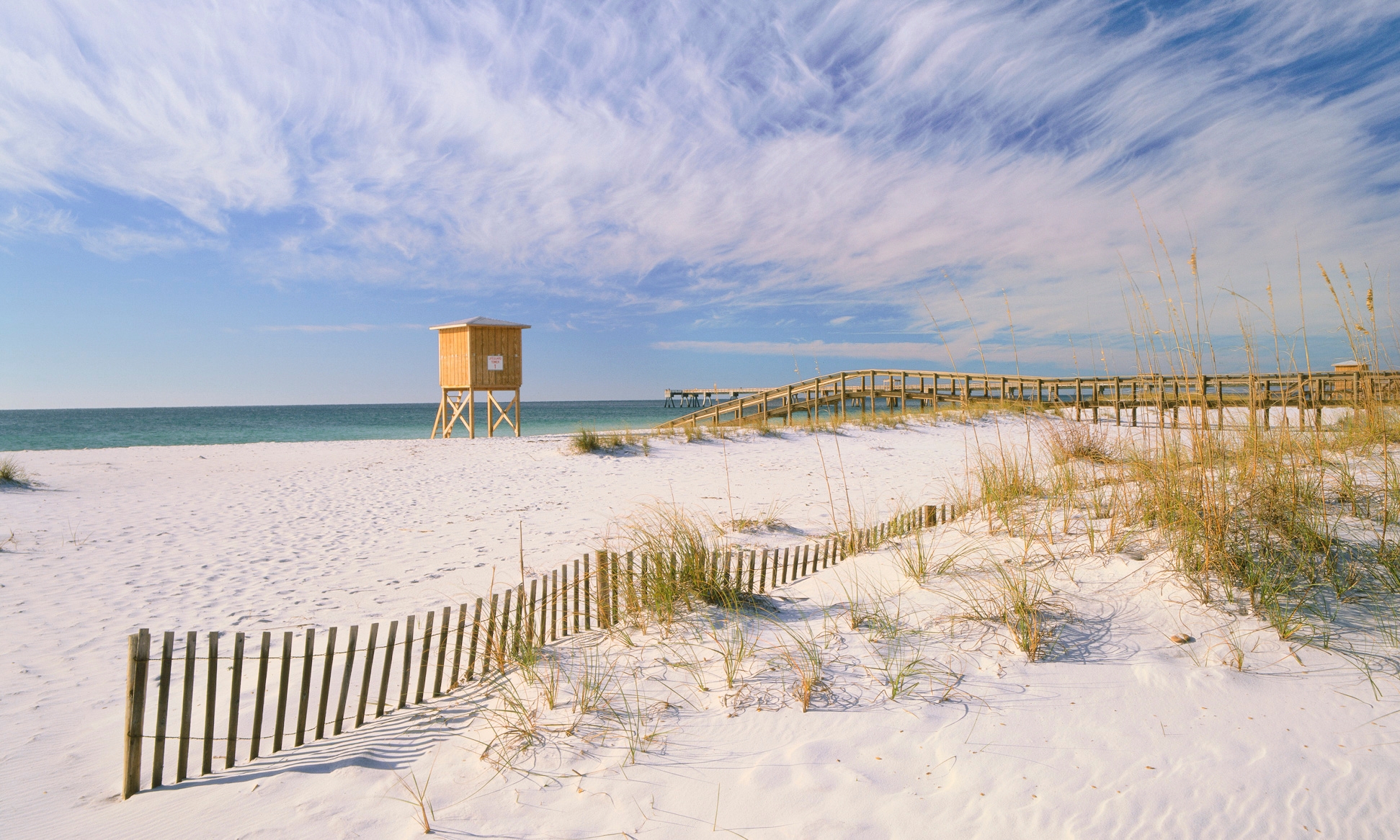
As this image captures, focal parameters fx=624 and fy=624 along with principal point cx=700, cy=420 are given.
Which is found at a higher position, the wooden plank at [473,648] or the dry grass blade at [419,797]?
the wooden plank at [473,648]

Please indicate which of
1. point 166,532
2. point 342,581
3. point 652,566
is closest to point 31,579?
point 166,532

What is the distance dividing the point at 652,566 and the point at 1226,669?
2998mm

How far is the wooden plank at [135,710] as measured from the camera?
2.55 meters

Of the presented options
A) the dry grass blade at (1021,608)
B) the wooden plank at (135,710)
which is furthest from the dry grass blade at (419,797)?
the dry grass blade at (1021,608)

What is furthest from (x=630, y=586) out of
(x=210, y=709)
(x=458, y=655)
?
(x=210, y=709)

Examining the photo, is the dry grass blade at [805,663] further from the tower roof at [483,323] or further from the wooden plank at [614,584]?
the tower roof at [483,323]

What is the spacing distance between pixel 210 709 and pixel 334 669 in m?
1.33

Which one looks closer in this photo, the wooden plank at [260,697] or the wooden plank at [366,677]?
the wooden plank at [260,697]

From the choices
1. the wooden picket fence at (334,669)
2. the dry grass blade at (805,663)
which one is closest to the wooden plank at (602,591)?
the wooden picket fence at (334,669)

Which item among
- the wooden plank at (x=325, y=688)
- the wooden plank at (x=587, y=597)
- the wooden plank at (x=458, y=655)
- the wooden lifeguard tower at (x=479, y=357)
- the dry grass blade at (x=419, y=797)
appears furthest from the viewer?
the wooden lifeguard tower at (x=479, y=357)

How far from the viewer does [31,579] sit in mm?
5672

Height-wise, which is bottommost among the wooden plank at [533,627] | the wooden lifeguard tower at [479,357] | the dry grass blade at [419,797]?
the dry grass blade at [419,797]

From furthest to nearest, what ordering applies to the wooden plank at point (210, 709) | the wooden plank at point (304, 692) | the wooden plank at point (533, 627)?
the wooden plank at point (533, 627) → the wooden plank at point (304, 692) → the wooden plank at point (210, 709)

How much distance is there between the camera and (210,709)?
2.72 metres
